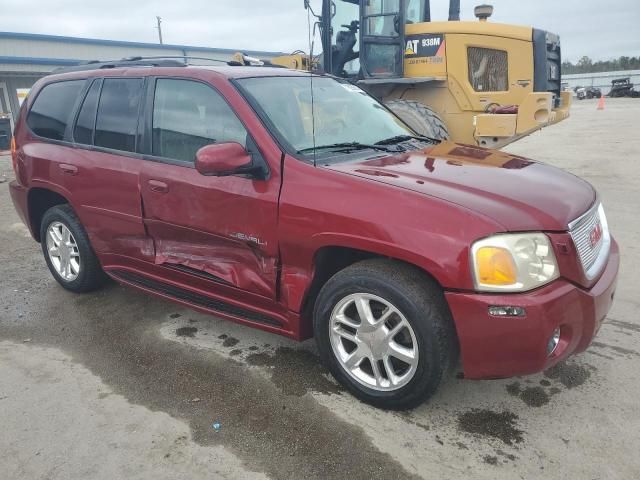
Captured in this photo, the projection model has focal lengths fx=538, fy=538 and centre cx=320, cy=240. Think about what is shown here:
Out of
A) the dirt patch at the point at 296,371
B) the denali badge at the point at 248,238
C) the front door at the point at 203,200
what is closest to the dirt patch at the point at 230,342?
the dirt patch at the point at 296,371

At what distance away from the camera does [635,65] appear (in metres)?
70.9

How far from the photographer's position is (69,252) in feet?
14.9

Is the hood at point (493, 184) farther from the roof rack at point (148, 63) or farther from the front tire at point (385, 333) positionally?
the roof rack at point (148, 63)

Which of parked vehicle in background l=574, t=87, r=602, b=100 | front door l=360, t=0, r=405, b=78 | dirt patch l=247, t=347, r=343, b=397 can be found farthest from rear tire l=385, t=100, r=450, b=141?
parked vehicle in background l=574, t=87, r=602, b=100

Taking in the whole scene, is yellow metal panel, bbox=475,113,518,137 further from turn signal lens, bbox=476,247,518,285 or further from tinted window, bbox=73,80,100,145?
turn signal lens, bbox=476,247,518,285

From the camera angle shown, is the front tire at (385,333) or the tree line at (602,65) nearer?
the front tire at (385,333)

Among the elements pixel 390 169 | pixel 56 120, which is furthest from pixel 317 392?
pixel 56 120

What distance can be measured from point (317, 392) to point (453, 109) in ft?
19.6

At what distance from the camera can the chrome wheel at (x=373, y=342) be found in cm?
272

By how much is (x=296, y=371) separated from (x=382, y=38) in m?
6.24

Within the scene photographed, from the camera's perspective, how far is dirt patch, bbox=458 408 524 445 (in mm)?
2637

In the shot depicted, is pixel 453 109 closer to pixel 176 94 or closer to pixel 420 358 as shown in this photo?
pixel 176 94

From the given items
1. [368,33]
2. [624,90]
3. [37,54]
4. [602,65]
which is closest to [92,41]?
[37,54]

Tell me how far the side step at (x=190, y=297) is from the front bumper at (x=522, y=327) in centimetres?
114
